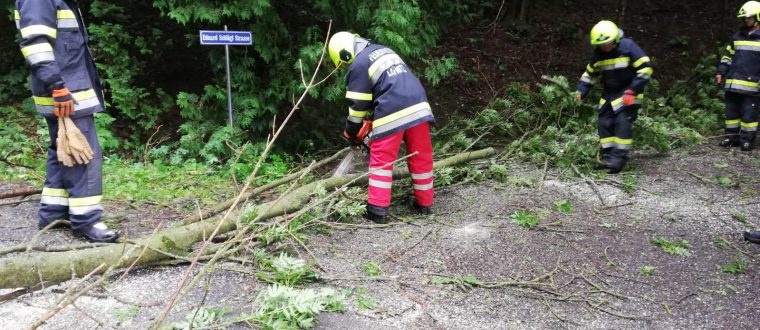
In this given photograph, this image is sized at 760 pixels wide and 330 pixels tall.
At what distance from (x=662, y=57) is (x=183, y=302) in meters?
11.1

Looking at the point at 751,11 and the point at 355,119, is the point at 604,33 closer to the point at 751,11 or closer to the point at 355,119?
the point at 751,11

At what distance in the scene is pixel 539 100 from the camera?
7.82 metres

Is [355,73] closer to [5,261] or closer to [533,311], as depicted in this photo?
[533,311]

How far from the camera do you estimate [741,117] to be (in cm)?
683

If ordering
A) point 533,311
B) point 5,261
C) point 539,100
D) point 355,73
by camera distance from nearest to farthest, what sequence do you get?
point 5,261 → point 533,311 → point 355,73 → point 539,100

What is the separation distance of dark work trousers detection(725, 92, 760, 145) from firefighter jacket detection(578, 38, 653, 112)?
185 cm

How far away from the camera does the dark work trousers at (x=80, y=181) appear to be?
3.91m

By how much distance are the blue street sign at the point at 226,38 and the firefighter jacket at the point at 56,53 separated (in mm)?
1744

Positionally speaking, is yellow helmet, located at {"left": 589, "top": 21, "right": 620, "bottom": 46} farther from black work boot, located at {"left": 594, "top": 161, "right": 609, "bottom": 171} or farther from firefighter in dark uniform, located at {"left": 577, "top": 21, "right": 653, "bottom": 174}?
black work boot, located at {"left": 594, "top": 161, "right": 609, "bottom": 171}

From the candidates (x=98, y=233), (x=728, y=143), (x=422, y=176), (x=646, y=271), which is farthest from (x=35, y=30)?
(x=728, y=143)

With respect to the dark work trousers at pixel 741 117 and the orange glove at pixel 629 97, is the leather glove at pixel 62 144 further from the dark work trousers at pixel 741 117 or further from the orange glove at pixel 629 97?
the dark work trousers at pixel 741 117

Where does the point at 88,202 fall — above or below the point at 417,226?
above

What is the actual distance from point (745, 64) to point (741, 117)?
67 cm

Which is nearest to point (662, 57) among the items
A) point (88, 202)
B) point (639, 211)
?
point (639, 211)
